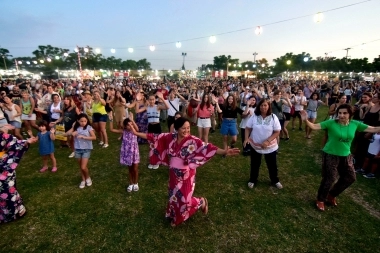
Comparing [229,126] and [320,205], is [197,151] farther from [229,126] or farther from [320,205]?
[229,126]

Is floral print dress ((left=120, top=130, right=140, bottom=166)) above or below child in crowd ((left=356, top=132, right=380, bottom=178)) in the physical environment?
above

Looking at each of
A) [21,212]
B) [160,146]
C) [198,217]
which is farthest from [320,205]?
[21,212]

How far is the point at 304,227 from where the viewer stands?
355 centimetres

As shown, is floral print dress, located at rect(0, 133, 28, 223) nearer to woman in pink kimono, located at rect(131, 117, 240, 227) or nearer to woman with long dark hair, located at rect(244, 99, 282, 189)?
woman in pink kimono, located at rect(131, 117, 240, 227)

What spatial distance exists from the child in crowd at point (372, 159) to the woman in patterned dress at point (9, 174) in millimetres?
7245

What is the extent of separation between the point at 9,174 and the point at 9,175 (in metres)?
0.02

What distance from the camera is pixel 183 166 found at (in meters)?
3.24

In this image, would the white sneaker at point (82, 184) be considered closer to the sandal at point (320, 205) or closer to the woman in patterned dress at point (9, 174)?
the woman in patterned dress at point (9, 174)

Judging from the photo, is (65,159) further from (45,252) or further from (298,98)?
(298,98)

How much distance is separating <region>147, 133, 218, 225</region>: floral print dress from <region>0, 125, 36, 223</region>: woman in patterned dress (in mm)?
2192

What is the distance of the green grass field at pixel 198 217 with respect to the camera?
127 inches

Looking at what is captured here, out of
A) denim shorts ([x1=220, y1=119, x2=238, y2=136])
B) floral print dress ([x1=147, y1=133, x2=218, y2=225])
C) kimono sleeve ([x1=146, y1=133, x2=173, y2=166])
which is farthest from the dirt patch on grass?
kimono sleeve ([x1=146, y1=133, x2=173, y2=166])

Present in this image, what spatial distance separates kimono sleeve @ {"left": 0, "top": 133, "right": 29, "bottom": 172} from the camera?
3.36 meters

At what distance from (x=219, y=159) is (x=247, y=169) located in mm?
974
